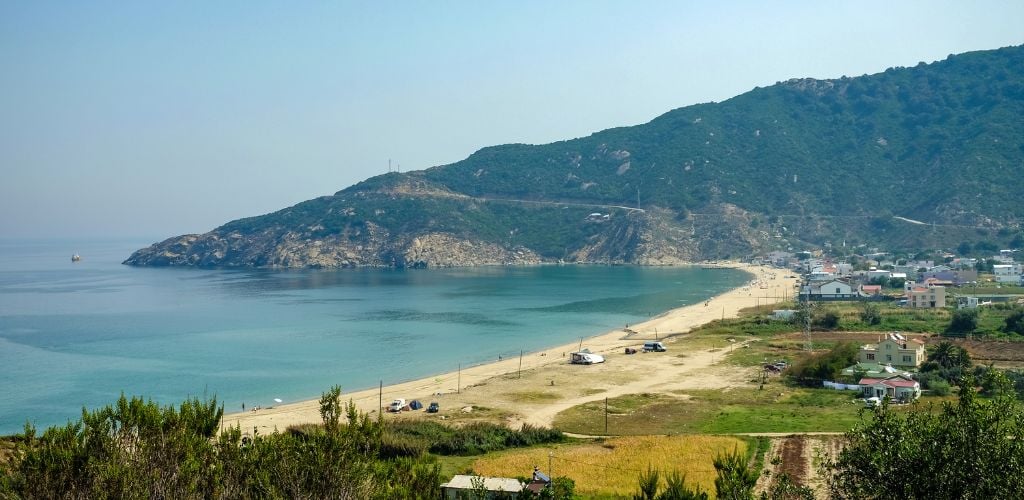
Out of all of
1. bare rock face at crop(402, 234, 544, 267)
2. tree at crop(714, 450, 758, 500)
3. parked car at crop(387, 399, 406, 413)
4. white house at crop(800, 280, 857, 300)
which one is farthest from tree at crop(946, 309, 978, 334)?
bare rock face at crop(402, 234, 544, 267)

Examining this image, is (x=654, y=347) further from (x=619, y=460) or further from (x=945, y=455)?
(x=945, y=455)

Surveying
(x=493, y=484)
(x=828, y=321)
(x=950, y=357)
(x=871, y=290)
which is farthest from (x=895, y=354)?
(x=871, y=290)

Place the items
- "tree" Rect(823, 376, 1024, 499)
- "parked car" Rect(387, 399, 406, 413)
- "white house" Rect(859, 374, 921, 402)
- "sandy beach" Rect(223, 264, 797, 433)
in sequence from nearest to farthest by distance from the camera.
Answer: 1. "tree" Rect(823, 376, 1024, 499)
2. "white house" Rect(859, 374, 921, 402)
3. "sandy beach" Rect(223, 264, 797, 433)
4. "parked car" Rect(387, 399, 406, 413)

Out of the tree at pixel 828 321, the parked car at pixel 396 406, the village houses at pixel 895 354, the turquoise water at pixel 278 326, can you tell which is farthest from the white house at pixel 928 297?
the parked car at pixel 396 406

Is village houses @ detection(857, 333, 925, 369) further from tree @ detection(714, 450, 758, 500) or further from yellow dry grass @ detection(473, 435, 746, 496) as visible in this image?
tree @ detection(714, 450, 758, 500)

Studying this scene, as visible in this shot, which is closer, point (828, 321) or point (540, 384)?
point (540, 384)

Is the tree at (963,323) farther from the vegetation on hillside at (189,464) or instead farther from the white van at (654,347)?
the vegetation on hillside at (189,464)

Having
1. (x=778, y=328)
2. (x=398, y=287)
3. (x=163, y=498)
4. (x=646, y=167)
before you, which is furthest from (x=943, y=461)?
(x=646, y=167)

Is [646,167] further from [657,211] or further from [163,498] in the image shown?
[163,498]
